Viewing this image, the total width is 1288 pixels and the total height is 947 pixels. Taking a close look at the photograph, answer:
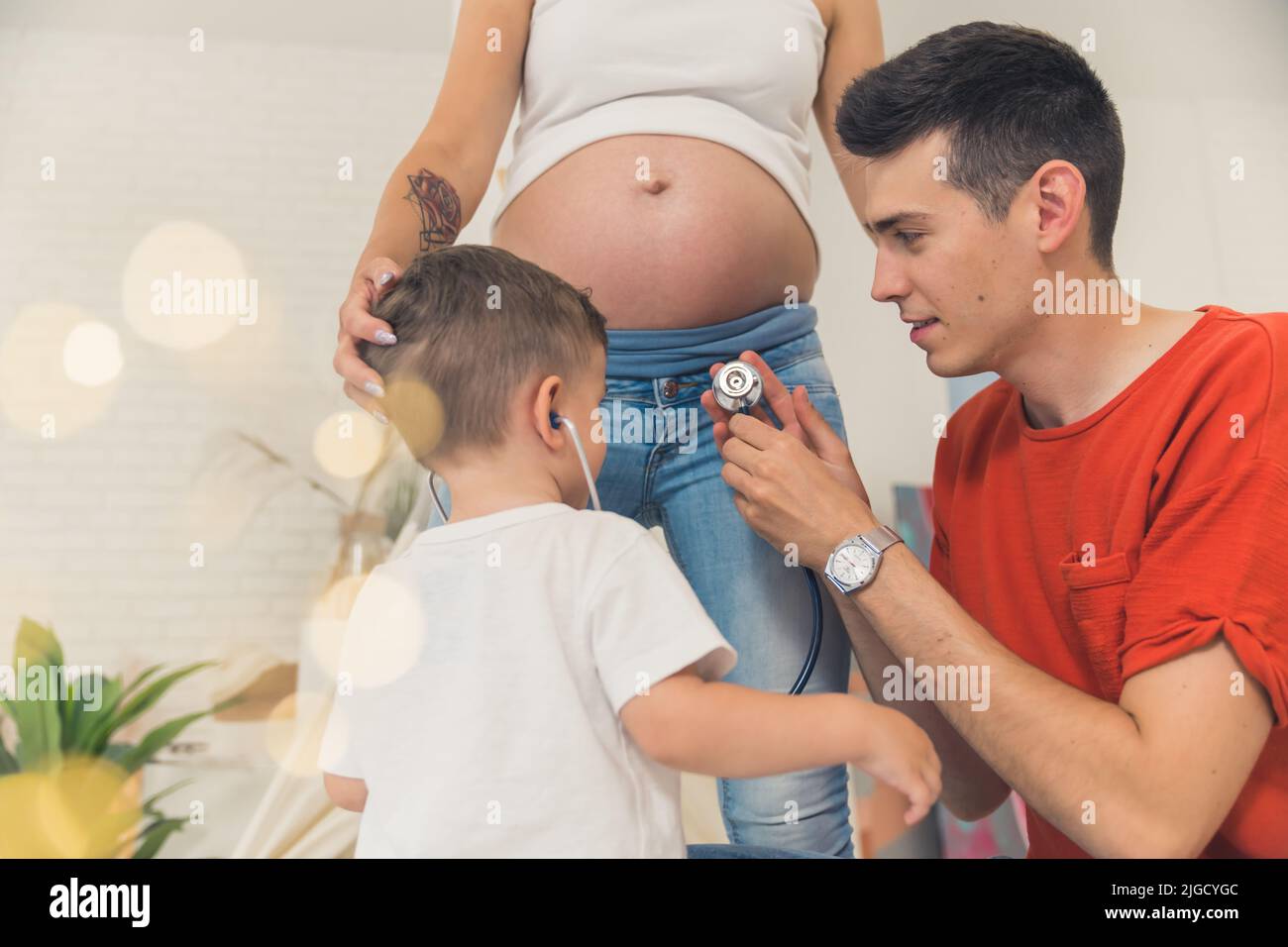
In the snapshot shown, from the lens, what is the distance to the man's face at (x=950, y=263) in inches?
41.7

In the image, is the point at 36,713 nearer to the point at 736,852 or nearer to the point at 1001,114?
the point at 736,852

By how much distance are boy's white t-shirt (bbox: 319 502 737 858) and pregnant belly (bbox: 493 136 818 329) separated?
0.41 metres

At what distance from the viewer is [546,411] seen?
893 millimetres

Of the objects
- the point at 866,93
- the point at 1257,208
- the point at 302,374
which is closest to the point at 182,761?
the point at 302,374

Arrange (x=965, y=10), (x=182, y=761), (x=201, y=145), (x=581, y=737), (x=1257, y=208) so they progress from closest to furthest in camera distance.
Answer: (x=581, y=737), (x=965, y=10), (x=1257, y=208), (x=182, y=761), (x=201, y=145)

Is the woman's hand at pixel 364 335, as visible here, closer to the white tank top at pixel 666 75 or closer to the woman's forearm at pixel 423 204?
the woman's forearm at pixel 423 204

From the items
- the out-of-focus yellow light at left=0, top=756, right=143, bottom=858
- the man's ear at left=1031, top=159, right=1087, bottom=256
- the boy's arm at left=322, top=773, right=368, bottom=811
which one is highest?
the man's ear at left=1031, top=159, right=1087, bottom=256

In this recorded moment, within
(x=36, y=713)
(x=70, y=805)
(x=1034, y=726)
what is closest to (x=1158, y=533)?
(x=1034, y=726)

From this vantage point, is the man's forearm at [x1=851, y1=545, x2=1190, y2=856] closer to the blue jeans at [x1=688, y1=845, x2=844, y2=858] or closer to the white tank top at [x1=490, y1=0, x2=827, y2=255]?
the blue jeans at [x1=688, y1=845, x2=844, y2=858]

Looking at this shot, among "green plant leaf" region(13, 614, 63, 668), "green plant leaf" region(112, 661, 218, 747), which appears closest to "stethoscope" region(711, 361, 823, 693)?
"green plant leaf" region(112, 661, 218, 747)

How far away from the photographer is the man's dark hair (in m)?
1.06
